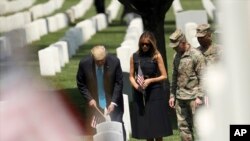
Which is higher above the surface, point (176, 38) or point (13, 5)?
point (176, 38)

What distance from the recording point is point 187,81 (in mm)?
11781

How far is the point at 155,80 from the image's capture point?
12398mm

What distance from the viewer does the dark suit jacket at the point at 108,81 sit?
1210 cm

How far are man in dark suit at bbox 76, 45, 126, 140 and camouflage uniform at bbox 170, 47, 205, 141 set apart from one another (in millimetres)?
783

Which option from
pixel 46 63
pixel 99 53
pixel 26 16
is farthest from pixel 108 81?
pixel 26 16

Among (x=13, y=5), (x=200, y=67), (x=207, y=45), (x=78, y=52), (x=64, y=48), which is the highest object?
(x=207, y=45)

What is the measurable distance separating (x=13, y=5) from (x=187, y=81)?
130 ft

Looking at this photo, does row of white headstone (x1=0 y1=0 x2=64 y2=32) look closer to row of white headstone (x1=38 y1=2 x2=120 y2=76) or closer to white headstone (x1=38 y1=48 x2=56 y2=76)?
row of white headstone (x1=38 y1=2 x2=120 y2=76)

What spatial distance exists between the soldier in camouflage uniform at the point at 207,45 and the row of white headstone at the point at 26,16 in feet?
76.6

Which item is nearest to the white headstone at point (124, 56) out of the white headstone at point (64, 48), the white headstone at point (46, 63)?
the white headstone at point (46, 63)

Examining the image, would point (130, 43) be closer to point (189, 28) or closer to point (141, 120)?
point (189, 28)

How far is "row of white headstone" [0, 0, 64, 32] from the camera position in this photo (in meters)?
37.1

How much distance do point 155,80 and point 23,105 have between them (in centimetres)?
178

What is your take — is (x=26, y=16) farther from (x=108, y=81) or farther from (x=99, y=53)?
(x=99, y=53)
